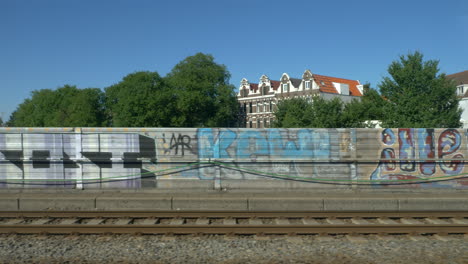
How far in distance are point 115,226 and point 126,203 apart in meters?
2.56

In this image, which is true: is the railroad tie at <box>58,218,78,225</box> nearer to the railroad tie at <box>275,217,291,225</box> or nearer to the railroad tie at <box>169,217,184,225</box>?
the railroad tie at <box>169,217,184,225</box>

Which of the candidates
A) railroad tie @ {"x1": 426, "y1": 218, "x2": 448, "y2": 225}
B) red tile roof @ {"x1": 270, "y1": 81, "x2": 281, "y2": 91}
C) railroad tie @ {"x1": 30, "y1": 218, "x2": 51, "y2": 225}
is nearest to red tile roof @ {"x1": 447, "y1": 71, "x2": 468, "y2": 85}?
red tile roof @ {"x1": 270, "y1": 81, "x2": 281, "y2": 91}

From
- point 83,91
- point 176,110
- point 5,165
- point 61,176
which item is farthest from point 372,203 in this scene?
point 83,91

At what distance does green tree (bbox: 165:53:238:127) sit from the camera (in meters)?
72.4

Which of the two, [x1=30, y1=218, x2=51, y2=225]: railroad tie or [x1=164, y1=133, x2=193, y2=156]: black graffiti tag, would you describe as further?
[x1=164, y1=133, x2=193, y2=156]: black graffiti tag

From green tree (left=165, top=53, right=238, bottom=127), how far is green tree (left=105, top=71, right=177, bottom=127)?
7.36 feet

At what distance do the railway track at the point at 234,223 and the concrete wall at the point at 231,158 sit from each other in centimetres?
338

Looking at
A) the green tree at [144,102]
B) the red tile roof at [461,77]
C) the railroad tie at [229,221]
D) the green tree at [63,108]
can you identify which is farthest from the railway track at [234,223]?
the green tree at [63,108]

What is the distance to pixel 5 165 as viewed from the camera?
1345cm

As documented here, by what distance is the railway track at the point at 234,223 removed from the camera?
28.2 ft

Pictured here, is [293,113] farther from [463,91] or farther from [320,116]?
[463,91]

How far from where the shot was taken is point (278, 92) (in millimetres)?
75125

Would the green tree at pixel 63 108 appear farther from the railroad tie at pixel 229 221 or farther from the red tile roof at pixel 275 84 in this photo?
the railroad tie at pixel 229 221

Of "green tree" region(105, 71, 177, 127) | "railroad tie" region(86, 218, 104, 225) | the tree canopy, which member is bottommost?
"railroad tie" region(86, 218, 104, 225)
